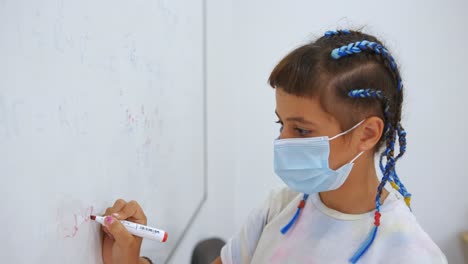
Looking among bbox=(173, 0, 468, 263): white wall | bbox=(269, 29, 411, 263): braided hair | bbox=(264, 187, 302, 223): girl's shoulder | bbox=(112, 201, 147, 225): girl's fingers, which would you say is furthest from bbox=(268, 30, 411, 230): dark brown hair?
bbox=(173, 0, 468, 263): white wall

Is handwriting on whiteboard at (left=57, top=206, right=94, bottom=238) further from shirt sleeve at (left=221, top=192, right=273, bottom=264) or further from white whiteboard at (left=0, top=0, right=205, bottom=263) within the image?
shirt sleeve at (left=221, top=192, right=273, bottom=264)

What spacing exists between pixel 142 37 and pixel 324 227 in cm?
60

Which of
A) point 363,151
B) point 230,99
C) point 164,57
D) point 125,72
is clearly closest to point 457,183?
point 230,99

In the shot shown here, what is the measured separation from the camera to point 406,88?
6.75ft

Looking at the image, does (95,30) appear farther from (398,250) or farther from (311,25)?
(311,25)

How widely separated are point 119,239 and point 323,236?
1.48 feet

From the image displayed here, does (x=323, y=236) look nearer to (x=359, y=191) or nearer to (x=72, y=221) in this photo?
(x=359, y=191)

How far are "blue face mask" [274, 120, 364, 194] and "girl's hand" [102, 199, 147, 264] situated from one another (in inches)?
14.0

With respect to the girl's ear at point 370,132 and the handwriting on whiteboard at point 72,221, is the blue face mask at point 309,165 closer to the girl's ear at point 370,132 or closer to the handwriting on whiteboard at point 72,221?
the girl's ear at point 370,132

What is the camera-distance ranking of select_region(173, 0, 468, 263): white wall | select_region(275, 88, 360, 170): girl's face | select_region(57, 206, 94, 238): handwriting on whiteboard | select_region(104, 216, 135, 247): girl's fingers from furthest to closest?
select_region(173, 0, 468, 263): white wall
select_region(275, 88, 360, 170): girl's face
select_region(104, 216, 135, 247): girl's fingers
select_region(57, 206, 94, 238): handwriting on whiteboard

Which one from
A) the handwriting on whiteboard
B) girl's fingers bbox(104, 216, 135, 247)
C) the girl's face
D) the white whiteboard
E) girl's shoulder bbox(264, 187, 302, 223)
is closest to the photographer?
the white whiteboard

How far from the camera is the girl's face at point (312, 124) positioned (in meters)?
0.80

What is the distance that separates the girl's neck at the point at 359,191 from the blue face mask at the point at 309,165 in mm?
27

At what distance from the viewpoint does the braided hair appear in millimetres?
794
